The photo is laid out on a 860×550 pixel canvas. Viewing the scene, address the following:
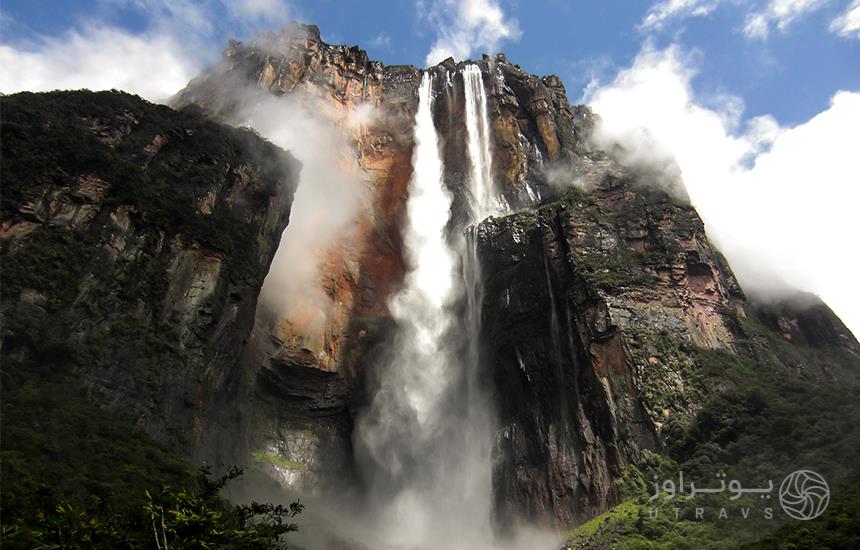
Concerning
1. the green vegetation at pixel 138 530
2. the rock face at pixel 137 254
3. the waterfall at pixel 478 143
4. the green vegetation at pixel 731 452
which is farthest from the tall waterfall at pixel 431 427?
the green vegetation at pixel 138 530

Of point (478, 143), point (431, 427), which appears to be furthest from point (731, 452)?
point (478, 143)

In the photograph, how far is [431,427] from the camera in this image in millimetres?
34844

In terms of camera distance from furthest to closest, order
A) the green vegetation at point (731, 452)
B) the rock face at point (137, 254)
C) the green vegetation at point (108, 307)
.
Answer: the rock face at point (137, 254) → the green vegetation at point (731, 452) → the green vegetation at point (108, 307)

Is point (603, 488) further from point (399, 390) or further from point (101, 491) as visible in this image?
point (101, 491)

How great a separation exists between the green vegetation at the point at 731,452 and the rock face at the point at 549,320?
0.86 metres

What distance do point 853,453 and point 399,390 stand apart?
2181 cm

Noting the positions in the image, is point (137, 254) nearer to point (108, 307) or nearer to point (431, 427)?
point (108, 307)

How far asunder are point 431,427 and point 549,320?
8.95 meters

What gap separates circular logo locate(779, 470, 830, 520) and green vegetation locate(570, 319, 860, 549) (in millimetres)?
318

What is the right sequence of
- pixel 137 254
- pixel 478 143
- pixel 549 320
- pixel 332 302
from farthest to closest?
pixel 478 143, pixel 332 302, pixel 549 320, pixel 137 254

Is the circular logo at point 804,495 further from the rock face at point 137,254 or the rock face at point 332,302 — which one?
the rock face at point 137,254

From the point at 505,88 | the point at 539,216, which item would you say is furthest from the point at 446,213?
the point at 505,88

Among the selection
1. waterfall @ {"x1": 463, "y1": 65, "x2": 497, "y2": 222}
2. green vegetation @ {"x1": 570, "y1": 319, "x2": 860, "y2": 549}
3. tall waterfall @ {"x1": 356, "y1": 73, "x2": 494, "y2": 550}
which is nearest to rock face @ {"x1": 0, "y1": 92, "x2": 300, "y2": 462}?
tall waterfall @ {"x1": 356, "y1": 73, "x2": 494, "y2": 550}

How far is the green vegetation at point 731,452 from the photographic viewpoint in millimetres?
21438
